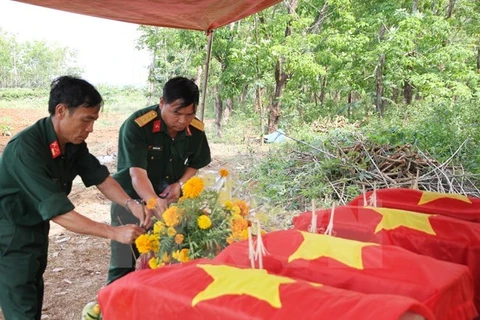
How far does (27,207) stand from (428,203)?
4.88ft

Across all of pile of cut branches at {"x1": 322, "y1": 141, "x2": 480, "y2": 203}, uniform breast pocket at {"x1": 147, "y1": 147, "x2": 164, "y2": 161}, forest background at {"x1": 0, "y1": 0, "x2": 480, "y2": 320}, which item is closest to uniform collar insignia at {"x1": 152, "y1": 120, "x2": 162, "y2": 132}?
uniform breast pocket at {"x1": 147, "y1": 147, "x2": 164, "y2": 161}

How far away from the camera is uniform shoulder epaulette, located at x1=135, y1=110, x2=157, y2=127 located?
232 centimetres

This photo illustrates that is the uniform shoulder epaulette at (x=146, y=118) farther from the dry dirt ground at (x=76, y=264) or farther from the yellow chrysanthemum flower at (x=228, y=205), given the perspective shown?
the dry dirt ground at (x=76, y=264)

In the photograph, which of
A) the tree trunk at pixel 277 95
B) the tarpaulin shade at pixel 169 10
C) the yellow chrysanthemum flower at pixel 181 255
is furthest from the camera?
the tree trunk at pixel 277 95

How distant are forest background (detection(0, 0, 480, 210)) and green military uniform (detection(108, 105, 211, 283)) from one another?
84.0 inches

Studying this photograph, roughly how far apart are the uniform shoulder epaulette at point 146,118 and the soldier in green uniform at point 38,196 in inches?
20.1

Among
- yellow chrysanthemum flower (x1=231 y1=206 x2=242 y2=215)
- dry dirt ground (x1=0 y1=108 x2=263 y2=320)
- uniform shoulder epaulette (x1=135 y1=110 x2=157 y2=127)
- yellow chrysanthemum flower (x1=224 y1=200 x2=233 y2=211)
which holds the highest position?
uniform shoulder epaulette (x1=135 y1=110 x2=157 y2=127)

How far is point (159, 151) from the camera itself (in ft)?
8.04

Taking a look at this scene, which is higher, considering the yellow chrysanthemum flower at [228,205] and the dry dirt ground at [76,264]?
the yellow chrysanthemum flower at [228,205]

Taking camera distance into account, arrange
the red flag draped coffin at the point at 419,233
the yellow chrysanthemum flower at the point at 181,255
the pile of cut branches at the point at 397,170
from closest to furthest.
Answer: the red flag draped coffin at the point at 419,233 < the yellow chrysanthemum flower at the point at 181,255 < the pile of cut branches at the point at 397,170

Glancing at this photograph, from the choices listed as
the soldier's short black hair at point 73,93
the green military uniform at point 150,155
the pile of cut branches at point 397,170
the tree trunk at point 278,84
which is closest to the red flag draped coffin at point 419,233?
the soldier's short black hair at point 73,93

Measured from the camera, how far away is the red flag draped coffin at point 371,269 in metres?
0.88

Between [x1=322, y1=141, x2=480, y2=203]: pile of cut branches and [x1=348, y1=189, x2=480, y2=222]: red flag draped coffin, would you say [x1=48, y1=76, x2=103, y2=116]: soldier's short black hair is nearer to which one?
[x1=348, y1=189, x2=480, y2=222]: red flag draped coffin

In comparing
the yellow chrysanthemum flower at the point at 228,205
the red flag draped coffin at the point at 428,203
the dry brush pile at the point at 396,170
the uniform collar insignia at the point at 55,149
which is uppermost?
the uniform collar insignia at the point at 55,149
